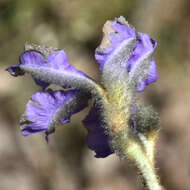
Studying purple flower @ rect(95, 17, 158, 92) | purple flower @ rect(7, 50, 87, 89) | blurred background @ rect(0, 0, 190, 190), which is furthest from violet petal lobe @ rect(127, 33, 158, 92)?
blurred background @ rect(0, 0, 190, 190)

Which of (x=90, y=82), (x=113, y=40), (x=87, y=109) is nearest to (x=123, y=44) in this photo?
(x=113, y=40)

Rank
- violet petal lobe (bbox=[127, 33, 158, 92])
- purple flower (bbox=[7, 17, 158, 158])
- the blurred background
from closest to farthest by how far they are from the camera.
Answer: purple flower (bbox=[7, 17, 158, 158]) → violet petal lobe (bbox=[127, 33, 158, 92]) → the blurred background

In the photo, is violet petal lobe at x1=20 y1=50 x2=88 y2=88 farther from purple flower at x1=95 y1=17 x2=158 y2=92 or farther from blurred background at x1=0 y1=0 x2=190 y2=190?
blurred background at x1=0 y1=0 x2=190 y2=190

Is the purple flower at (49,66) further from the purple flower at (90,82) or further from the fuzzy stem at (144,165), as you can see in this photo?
the fuzzy stem at (144,165)

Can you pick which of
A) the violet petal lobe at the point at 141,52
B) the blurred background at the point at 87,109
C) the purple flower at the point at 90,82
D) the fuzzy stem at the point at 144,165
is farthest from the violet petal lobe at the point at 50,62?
the blurred background at the point at 87,109

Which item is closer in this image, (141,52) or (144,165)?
(144,165)

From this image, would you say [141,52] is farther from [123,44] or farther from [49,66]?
[49,66]
